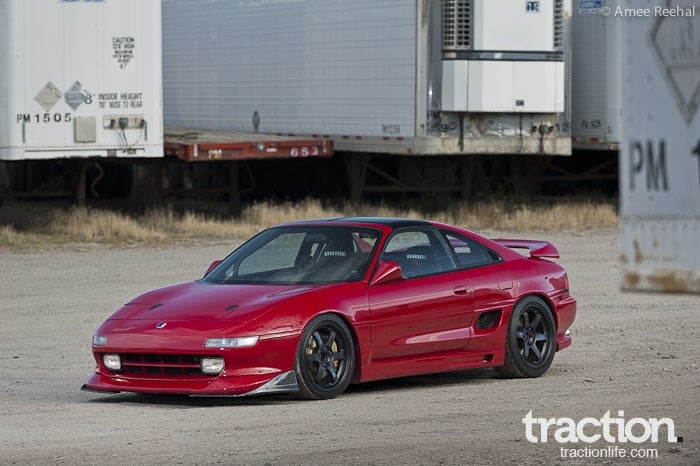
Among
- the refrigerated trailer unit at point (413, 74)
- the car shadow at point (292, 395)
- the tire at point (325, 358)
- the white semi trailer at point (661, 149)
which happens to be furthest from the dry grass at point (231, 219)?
the white semi trailer at point (661, 149)

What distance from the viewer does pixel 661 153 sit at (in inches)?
228

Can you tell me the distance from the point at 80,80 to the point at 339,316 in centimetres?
1238

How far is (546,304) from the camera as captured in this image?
11242 millimetres

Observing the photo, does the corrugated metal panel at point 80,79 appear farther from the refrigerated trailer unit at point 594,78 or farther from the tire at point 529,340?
the tire at point 529,340

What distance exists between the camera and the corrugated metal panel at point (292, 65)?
23.9 meters

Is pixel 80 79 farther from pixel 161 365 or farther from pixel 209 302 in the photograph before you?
pixel 161 365

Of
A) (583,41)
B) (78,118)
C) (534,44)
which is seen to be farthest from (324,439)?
(583,41)

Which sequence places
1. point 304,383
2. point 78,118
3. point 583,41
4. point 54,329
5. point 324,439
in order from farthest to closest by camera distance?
point 583,41 < point 78,118 < point 54,329 < point 304,383 < point 324,439

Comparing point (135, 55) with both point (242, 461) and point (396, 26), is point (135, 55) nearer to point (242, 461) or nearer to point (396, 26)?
point (396, 26)

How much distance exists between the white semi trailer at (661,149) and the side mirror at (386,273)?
4450 millimetres

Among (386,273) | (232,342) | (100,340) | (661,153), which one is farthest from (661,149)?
(100,340)

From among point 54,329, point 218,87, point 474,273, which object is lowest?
point 54,329

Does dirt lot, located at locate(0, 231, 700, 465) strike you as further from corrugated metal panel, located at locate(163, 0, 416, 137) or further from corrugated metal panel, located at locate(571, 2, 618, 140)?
corrugated metal panel, located at locate(571, 2, 618, 140)

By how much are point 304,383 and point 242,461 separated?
6.30 ft
